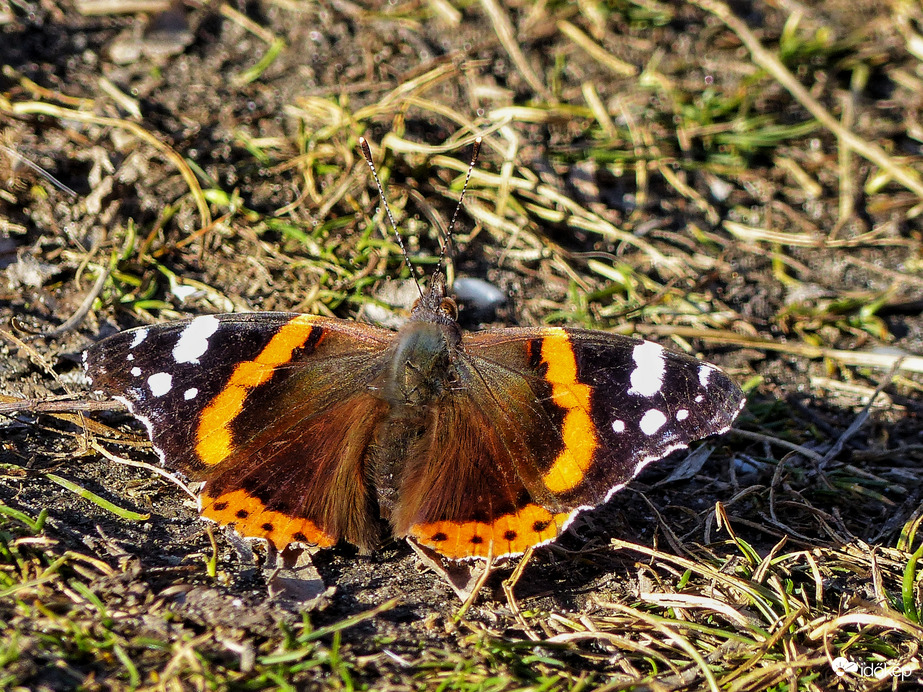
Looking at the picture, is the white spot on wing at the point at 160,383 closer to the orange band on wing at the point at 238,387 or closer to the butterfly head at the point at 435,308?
the orange band on wing at the point at 238,387

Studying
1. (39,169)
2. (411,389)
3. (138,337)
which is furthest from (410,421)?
(39,169)

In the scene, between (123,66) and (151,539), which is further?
(123,66)

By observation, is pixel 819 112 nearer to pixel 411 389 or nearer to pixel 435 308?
pixel 435 308

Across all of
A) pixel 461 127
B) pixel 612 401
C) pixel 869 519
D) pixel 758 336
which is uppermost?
pixel 461 127

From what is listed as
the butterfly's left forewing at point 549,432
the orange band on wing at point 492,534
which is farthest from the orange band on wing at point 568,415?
the orange band on wing at point 492,534

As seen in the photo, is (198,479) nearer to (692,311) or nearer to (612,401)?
(612,401)

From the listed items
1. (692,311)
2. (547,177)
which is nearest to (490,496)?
(692,311)
